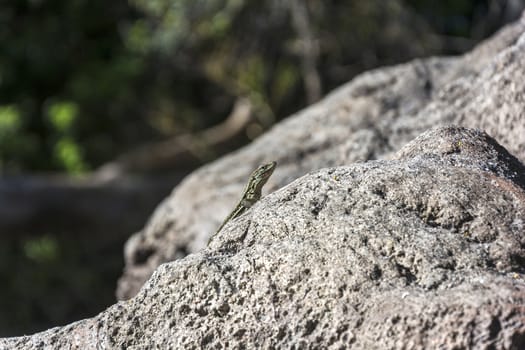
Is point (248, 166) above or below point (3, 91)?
below

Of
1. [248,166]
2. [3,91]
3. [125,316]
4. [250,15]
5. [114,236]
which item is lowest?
[125,316]

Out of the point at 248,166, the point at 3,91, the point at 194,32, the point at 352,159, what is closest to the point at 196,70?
the point at 194,32

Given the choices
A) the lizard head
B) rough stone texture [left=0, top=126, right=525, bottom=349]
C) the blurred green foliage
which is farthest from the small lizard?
the blurred green foliage

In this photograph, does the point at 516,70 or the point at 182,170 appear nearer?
the point at 516,70

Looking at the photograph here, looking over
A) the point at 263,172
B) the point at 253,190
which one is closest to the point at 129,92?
the point at 263,172

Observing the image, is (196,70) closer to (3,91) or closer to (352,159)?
(3,91)

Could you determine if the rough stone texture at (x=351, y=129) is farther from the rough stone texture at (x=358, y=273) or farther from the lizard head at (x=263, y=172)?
the rough stone texture at (x=358, y=273)

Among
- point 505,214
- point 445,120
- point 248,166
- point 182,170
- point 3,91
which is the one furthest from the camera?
point 3,91

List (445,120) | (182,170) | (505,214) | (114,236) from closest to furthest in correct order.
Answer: (505,214) < (445,120) < (114,236) < (182,170)
